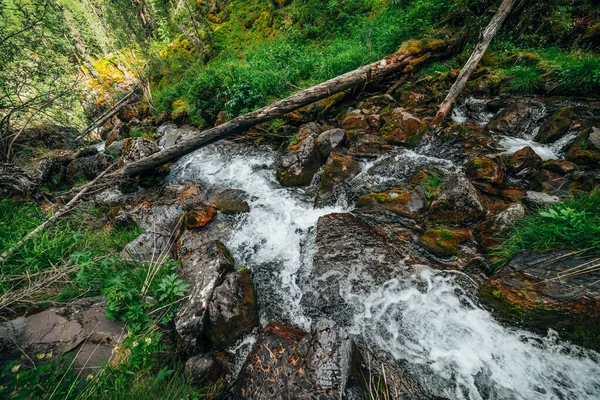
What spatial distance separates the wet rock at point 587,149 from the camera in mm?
3672

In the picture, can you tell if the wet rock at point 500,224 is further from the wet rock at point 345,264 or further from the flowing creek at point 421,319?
the wet rock at point 345,264

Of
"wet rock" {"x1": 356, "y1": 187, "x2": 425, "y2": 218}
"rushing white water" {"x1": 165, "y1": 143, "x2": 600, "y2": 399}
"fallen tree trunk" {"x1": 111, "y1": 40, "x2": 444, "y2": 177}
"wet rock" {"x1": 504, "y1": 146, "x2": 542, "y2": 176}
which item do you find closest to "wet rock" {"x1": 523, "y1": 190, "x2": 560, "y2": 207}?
"wet rock" {"x1": 504, "y1": 146, "x2": 542, "y2": 176}

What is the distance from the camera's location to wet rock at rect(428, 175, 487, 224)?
11.9 ft

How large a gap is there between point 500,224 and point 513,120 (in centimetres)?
340

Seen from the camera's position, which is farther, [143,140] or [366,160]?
[143,140]

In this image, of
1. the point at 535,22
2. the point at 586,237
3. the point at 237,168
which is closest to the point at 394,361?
the point at 586,237

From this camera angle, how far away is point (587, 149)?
3766mm

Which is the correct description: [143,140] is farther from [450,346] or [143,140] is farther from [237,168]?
[450,346]

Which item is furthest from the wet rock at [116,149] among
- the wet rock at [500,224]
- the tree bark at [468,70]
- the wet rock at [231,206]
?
the wet rock at [500,224]

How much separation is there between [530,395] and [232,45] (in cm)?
1955

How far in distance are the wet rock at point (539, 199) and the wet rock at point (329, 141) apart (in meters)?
3.74

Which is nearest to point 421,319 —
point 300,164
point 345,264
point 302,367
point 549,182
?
point 345,264

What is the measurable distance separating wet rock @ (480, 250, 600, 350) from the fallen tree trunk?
6.03m

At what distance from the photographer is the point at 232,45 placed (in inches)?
607
